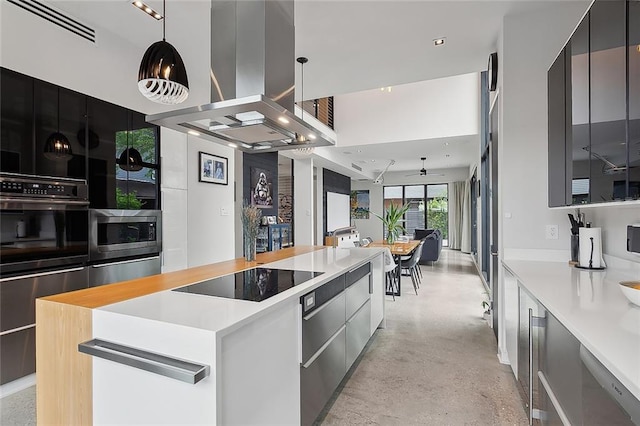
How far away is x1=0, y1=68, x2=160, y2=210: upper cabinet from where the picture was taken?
228 centimetres

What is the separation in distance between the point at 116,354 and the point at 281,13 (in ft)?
6.80

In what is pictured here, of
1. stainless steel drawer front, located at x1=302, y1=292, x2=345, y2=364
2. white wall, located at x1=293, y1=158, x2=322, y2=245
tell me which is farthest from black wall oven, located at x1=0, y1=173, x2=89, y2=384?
white wall, located at x1=293, y1=158, x2=322, y2=245

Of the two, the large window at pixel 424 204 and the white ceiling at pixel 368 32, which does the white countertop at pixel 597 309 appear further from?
the large window at pixel 424 204

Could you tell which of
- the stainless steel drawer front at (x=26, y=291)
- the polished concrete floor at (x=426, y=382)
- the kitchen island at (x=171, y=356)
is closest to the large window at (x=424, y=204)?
the polished concrete floor at (x=426, y=382)

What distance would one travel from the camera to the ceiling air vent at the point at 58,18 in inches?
94.7

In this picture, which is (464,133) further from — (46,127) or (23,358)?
(23,358)

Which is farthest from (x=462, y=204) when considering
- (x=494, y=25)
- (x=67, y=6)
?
(x=67, y=6)

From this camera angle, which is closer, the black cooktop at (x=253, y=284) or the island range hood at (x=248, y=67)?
the black cooktop at (x=253, y=284)

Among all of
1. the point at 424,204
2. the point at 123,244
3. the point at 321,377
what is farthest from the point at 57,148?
the point at 424,204

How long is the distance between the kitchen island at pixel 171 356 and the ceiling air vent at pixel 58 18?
7.63 ft

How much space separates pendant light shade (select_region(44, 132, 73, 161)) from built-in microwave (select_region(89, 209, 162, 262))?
48 centimetres

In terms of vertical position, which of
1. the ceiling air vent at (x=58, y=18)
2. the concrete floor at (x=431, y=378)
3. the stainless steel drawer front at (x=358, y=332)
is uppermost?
the ceiling air vent at (x=58, y=18)

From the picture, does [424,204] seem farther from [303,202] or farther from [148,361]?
[148,361]

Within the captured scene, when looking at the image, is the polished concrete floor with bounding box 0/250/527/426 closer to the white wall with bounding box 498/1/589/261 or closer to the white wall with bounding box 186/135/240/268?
the white wall with bounding box 498/1/589/261
